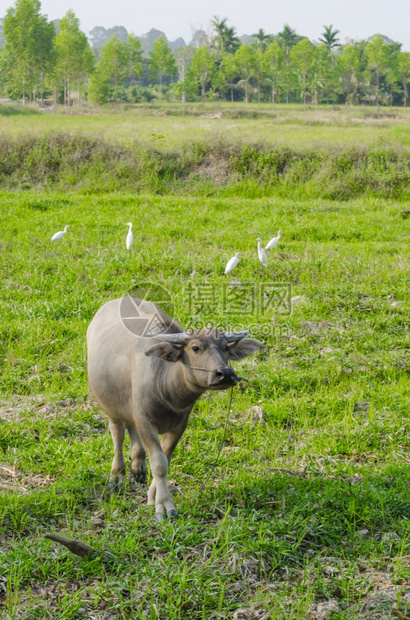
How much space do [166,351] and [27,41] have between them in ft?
183

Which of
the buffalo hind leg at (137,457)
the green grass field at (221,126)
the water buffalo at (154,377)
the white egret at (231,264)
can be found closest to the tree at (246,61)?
the green grass field at (221,126)

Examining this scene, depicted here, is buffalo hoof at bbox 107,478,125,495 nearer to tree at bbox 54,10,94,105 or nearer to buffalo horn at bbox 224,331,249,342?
buffalo horn at bbox 224,331,249,342

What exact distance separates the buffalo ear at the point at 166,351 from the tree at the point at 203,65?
73339 mm

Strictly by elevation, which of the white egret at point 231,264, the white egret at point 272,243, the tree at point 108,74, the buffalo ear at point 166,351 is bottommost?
the white egret at point 231,264

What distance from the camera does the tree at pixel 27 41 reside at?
5312 centimetres

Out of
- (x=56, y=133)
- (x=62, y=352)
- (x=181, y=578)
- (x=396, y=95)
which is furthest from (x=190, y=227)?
(x=396, y=95)

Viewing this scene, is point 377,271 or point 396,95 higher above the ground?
point 396,95

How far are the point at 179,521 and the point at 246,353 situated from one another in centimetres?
121

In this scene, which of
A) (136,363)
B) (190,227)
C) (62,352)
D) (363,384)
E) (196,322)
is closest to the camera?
(136,363)

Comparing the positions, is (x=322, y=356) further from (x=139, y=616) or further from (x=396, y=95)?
(x=396, y=95)

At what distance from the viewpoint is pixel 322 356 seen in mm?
7777

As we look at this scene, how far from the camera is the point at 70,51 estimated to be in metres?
61.4

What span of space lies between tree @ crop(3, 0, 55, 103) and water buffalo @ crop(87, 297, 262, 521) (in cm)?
5427

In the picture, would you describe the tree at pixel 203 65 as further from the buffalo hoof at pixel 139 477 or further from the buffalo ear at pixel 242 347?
the buffalo ear at pixel 242 347
